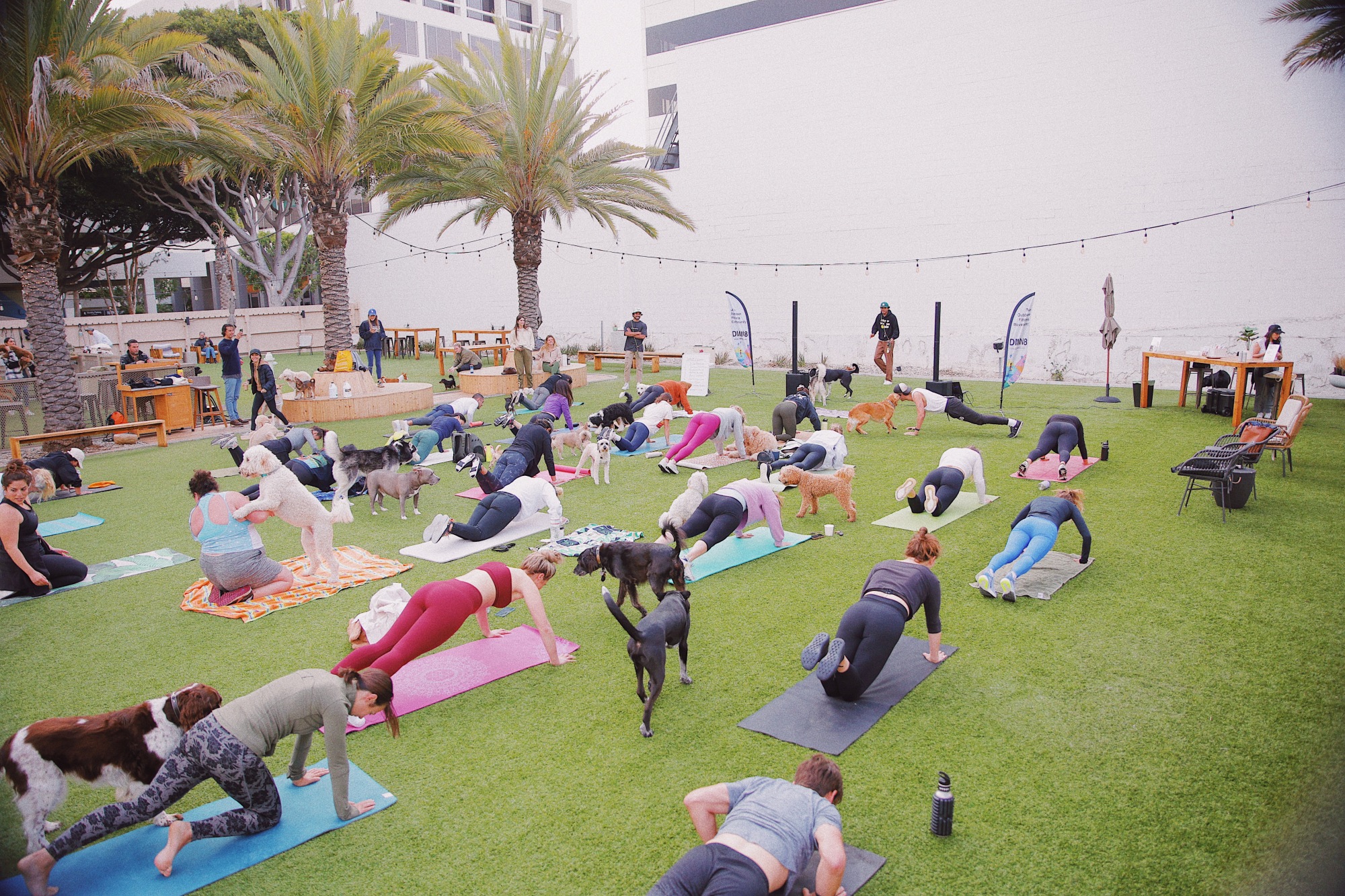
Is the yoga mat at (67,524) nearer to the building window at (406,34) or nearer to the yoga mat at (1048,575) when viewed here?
the yoga mat at (1048,575)

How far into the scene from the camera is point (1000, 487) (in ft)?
32.0

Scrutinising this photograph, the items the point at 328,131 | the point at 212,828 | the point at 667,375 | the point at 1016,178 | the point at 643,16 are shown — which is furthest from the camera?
the point at 643,16

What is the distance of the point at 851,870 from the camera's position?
3.54 meters

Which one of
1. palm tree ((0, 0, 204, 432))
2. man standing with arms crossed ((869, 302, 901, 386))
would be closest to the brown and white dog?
palm tree ((0, 0, 204, 432))

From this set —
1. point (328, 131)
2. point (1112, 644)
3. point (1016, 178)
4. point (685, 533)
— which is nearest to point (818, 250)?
point (1016, 178)

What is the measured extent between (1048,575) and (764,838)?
15.3 ft

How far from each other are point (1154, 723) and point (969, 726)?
1.04 metres

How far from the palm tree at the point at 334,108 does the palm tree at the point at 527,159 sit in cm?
94

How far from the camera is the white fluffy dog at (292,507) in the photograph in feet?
22.8

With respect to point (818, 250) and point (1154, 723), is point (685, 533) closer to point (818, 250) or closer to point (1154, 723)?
point (1154, 723)

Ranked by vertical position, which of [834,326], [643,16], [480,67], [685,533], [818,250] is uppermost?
[643,16]

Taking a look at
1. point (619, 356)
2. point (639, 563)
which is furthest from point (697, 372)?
point (639, 563)

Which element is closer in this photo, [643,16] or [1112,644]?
[1112,644]

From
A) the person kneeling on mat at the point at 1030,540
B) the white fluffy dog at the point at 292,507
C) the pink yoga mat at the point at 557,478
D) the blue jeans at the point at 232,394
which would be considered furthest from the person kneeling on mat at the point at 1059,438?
the blue jeans at the point at 232,394
